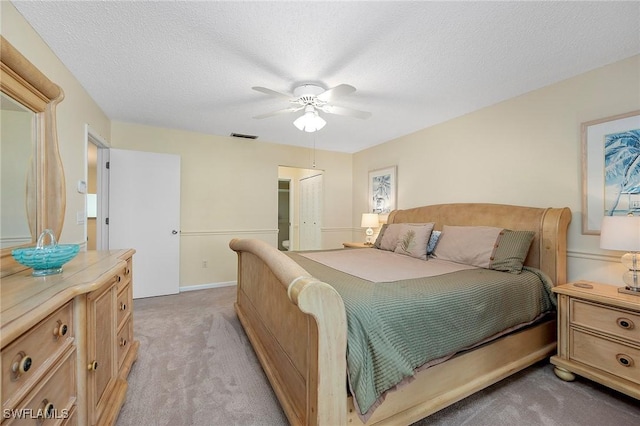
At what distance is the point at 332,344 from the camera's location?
116 centimetres

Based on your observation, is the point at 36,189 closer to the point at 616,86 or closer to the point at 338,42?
the point at 338,42

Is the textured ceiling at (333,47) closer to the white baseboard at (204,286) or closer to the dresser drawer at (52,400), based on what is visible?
the dresser drawer at (52,400)

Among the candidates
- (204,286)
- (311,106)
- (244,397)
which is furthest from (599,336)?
(204,286)

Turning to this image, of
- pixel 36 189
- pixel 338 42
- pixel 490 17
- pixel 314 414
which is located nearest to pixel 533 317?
pixel 314 414

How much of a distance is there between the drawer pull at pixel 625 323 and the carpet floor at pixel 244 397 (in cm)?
49

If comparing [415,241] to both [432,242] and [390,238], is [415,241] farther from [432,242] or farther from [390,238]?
[390,238]

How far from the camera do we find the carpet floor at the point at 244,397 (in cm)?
152

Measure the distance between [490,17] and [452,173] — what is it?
6.44 ft

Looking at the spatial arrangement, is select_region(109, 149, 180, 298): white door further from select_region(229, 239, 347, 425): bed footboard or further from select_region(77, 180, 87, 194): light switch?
select_region(229, 239, 347, 425): bed footboard

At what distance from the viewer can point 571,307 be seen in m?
1.91

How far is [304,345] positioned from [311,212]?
4.32m

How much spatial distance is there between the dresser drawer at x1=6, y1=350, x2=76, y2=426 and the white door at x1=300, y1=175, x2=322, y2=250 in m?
4.24

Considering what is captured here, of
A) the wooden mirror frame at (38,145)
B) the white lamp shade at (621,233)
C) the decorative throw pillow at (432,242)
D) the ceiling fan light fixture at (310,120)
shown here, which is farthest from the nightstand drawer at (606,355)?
the wooden mirror frame at (38,145)

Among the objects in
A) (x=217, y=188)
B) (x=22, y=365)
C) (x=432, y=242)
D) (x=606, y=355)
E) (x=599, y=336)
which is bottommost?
Answer: (x=606, y=355)
